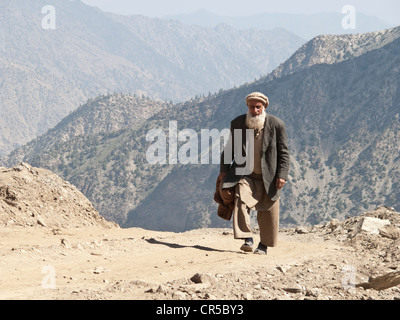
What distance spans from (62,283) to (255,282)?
212 cm

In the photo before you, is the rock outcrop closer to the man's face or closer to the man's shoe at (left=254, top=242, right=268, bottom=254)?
the man's shoe at (left=254, top=242, right=268, bottom=254)

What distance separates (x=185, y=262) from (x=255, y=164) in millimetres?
1863

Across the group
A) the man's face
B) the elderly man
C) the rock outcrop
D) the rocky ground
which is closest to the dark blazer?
the elderly man

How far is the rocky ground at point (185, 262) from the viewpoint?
21.8ft

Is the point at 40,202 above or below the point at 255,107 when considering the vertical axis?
below

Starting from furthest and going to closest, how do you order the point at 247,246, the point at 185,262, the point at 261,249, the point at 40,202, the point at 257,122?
the point at 40,202 → the point at 261,249 → the point at 247,246 → the point at 257,122 → the point at 185,262

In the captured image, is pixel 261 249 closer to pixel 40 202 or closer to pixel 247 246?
pixel 247 246

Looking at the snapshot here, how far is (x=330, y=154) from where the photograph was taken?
621 ft

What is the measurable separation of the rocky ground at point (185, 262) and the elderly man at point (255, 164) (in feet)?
2.50

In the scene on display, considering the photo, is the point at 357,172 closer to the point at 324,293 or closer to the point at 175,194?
the point at 175,194

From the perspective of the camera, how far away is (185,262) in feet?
30.5

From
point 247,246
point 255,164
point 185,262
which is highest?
point 255,164

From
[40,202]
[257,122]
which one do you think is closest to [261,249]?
[257,122]
